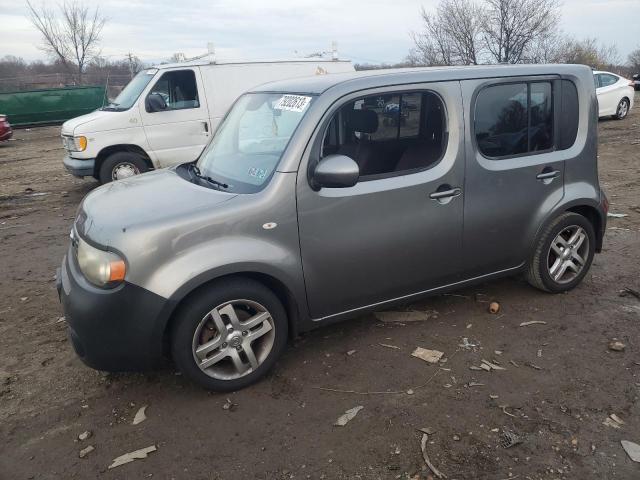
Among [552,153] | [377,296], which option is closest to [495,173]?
[552,153]

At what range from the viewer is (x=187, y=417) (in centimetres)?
306

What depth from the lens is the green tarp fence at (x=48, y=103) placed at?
2177 centimetres

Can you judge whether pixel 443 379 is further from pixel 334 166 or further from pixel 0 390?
pixel 0 390

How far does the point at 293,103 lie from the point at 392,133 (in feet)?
2.52

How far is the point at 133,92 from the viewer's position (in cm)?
880

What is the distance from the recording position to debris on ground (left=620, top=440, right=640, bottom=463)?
2615 millimetres

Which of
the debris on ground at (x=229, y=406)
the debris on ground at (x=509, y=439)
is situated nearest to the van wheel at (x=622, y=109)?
the debris on ground at (x=509, y=439)

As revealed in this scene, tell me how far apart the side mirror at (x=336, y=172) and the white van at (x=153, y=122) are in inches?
227

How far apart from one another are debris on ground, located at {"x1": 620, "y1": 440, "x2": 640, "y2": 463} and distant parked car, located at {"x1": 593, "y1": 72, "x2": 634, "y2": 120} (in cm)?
1564

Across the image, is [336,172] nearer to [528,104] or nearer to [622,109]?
[528,104]

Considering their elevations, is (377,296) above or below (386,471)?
above

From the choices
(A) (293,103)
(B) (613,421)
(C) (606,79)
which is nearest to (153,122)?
(A) (293,103)

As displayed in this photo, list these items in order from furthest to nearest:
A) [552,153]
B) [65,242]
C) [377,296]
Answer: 1. [65,242]
2. [552,153]
3. [377,296]

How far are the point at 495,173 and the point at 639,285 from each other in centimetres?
192
